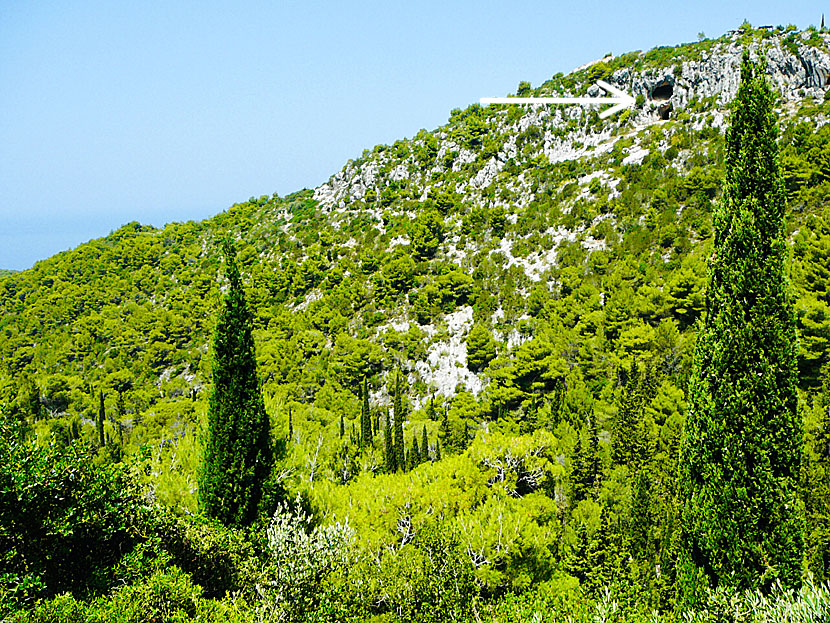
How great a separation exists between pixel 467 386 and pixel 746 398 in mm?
34963

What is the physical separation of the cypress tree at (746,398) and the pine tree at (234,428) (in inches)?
309

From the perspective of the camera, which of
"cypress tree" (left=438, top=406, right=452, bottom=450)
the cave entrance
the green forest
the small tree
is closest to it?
the green forest

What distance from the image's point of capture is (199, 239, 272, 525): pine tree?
32.9ft

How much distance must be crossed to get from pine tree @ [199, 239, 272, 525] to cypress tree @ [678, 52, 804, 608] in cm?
786

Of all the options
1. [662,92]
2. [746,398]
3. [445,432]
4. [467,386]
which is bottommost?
[445,432]

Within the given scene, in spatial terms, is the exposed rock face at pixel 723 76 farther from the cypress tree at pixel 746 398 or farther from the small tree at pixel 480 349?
the cypress tree at pixel 746 398

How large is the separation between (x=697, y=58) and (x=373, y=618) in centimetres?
7226

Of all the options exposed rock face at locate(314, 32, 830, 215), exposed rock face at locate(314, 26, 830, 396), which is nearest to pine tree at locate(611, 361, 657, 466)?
exposed rock face at locate(314, 26, 830, 396)

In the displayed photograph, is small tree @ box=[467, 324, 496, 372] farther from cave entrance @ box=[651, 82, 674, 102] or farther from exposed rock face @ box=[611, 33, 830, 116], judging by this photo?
cave entrance @ box=[651, 82, 674, 102]

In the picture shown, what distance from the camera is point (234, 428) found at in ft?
33.6

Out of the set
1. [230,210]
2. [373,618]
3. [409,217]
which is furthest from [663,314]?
[230,210]

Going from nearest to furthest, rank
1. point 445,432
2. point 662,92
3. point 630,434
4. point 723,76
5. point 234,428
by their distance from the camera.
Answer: point 234,428 → point 630,434 → point 445,432 → point 723,76 → point 662,92

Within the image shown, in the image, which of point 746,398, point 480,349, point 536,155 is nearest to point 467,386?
point 480,349

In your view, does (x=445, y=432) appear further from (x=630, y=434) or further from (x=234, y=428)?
(x=234, y=428)
